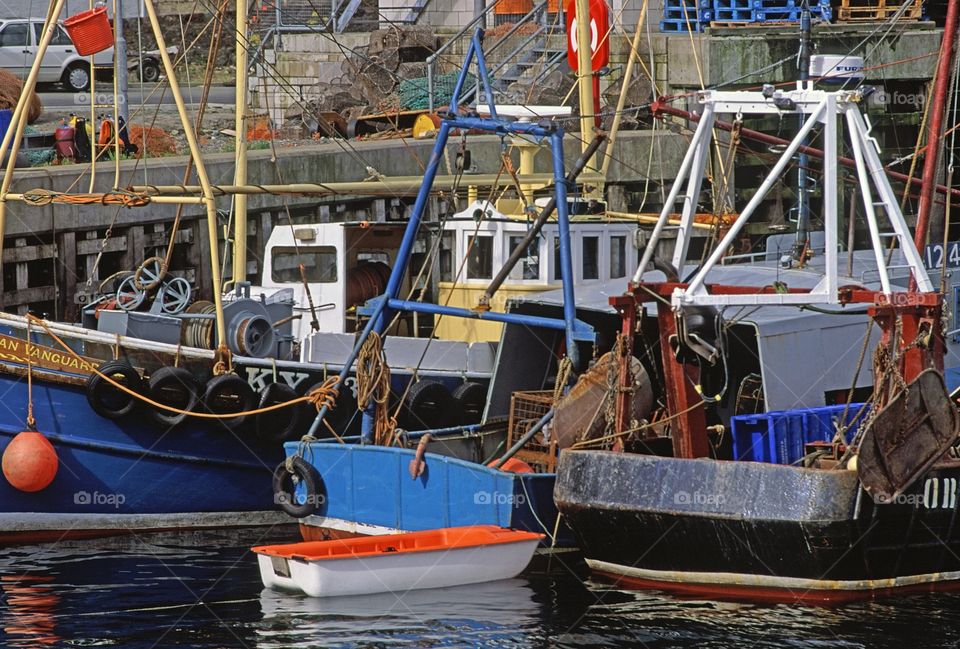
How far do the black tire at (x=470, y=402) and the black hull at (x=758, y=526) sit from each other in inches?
126

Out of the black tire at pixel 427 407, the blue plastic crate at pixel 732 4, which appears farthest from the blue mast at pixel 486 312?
the blue plastic crate at pixel 732 4

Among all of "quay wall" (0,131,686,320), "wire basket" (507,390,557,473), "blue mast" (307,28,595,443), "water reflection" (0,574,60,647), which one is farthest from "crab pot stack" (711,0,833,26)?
"water reflection" (0,574,60,647)

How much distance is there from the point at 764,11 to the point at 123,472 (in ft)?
58.8

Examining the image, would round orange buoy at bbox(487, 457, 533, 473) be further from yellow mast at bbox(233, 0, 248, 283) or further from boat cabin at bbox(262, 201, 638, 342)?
yellow mast at bbox(233, 0, 248, 283)

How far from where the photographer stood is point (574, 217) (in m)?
18.2

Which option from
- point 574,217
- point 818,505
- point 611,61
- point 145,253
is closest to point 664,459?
point 818,505

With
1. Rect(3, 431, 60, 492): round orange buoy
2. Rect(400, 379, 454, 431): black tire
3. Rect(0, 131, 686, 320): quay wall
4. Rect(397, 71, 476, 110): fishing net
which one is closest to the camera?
Rect(3, 431, 60, 492): round orange buoy

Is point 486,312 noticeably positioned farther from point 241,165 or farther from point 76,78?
point 76,78

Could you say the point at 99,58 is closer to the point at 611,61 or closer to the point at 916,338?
the point at 611,61

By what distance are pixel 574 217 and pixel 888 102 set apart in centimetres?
1346

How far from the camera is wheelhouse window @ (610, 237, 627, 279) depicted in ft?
59.5

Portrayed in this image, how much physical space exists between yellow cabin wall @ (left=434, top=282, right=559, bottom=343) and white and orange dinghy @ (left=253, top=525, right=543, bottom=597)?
424 cm

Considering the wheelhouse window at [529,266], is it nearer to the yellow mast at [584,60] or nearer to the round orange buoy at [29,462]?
the yellow mast at [584,60]

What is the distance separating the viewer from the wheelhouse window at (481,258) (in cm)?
1767
